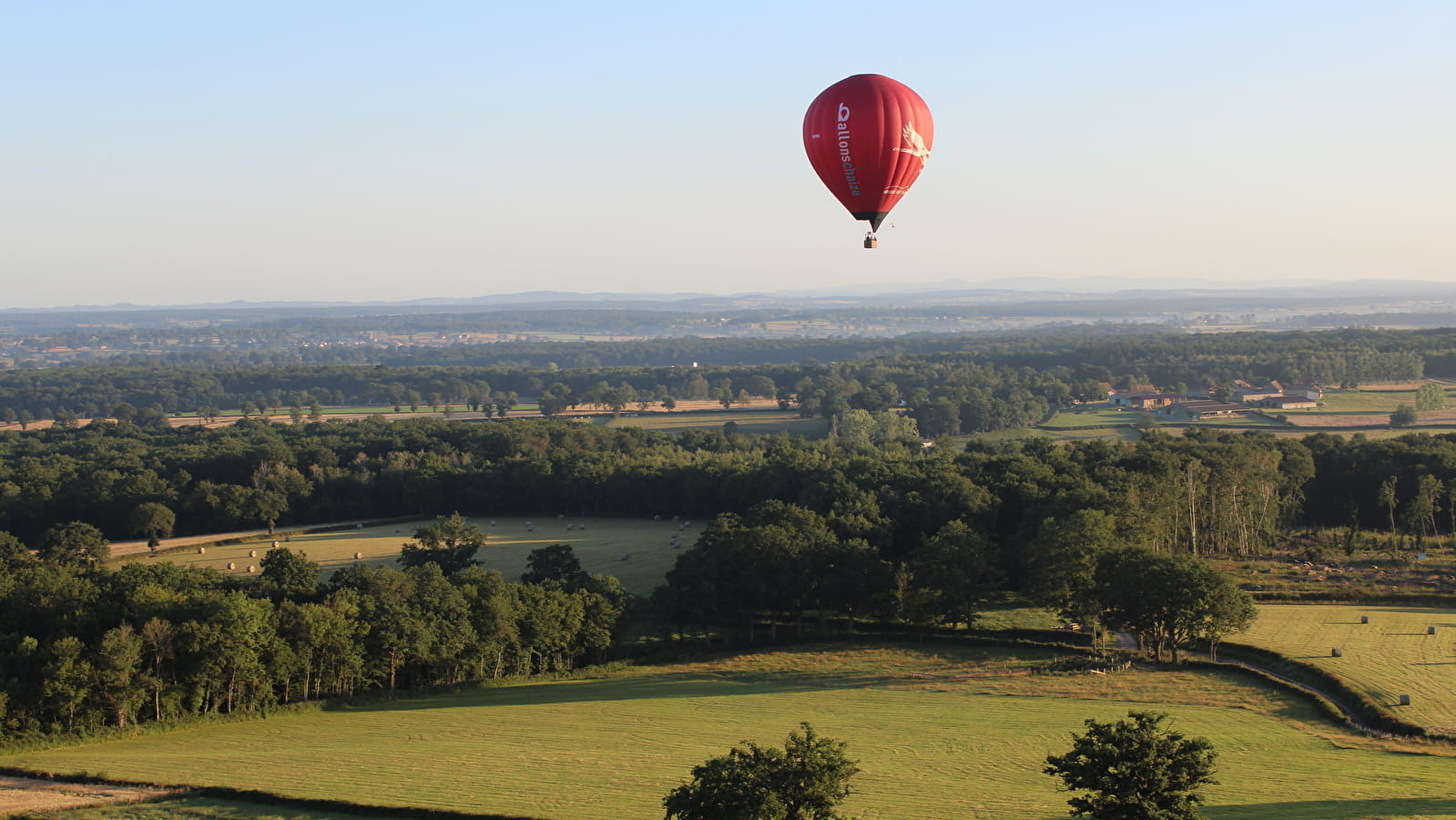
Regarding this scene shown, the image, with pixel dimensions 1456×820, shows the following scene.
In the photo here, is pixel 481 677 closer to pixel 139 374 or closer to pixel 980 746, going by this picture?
pixel 980 746

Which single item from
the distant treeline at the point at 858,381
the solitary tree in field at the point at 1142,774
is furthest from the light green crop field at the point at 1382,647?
the distant treeline at the point at 858,381

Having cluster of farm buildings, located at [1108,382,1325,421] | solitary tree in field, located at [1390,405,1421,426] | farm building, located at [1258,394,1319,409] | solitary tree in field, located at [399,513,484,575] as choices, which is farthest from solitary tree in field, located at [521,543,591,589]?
farm building, located at [1258,394,1319,409]

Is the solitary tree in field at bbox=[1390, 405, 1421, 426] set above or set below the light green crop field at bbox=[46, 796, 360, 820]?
above

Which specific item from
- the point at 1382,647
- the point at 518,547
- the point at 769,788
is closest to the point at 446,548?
the point at 518,547

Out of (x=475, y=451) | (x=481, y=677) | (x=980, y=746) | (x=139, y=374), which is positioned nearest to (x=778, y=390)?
(x=475, y=451)

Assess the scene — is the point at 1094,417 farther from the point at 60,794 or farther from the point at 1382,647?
the point at 60,794

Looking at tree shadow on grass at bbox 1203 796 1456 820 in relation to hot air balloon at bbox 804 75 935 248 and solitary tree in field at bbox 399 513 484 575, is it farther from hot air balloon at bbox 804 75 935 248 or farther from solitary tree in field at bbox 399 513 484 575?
solitary tree in field at bbox 399 513 484 575
